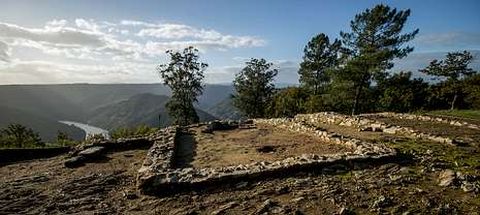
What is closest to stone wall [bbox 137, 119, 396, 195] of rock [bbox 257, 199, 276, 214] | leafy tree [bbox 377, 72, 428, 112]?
rock [bbox 257, 199, 276, 214]

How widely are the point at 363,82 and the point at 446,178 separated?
31403 mm

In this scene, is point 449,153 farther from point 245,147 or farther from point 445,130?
point 245,147

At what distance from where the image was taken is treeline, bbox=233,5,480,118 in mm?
39656

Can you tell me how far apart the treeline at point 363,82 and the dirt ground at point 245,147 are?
1976 cm

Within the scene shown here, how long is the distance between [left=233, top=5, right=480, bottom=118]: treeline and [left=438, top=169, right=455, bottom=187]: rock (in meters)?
27.7

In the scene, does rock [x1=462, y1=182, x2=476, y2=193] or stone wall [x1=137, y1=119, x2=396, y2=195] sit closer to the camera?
rock [x1=462, y1=182, x2=476, y2=193]

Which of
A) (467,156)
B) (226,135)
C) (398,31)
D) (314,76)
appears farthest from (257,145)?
(314,76)

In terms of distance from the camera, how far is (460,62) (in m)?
49.1

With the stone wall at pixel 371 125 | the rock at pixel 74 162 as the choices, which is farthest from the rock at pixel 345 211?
the rock at pixel 74 162

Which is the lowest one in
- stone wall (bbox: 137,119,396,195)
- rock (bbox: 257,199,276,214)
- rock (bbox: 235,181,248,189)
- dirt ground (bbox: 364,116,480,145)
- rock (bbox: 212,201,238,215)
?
rock (bbox: 212,201,238,215)

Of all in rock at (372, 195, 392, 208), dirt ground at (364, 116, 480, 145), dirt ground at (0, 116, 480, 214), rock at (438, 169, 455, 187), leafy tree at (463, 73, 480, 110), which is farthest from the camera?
leafy tree at (463, 73, 480, 110)

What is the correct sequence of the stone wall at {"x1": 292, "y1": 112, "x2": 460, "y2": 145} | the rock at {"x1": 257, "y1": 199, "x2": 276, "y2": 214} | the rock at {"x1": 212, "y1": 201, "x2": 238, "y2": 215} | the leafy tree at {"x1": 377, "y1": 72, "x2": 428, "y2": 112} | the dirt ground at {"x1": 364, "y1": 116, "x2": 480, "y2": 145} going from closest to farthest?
the rock at {"x1": 257, "y1": 199, "x2": 276, "y2": 214} → the rock at {"x1": 212, "y1": 201, "x2": 238, "y2": 215} → the stone wall at {"x1": 292, "y1": 112, "x2": 460, "y2": 145} → the dirt ground at {"x1": 364, "y1": 116, "x2": 480, "y2": 145} → the leafy tree at {"x1": 377, "y1": 72, "x2": 428, "y2": 112}

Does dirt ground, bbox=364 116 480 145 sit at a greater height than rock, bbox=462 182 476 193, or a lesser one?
greater

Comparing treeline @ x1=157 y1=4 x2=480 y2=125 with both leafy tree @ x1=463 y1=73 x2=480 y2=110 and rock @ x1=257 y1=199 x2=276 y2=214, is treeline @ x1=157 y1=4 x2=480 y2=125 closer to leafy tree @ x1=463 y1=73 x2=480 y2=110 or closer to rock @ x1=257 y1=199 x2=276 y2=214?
leafy tree @ x1=463 y1=73 x2=480 y2=110
